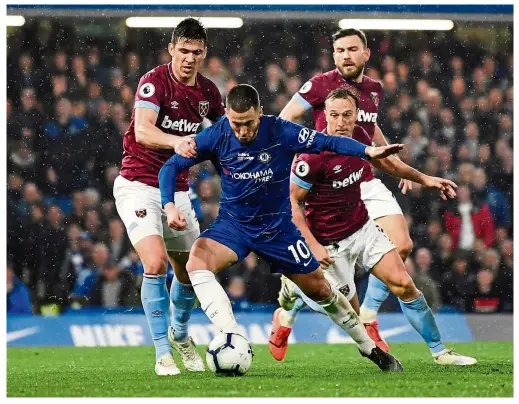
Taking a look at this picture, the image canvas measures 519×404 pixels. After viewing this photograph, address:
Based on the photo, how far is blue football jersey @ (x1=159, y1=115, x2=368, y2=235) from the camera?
636 cm

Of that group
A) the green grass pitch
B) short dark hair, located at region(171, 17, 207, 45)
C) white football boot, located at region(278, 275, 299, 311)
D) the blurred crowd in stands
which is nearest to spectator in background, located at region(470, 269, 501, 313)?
the blurred crowd in stands

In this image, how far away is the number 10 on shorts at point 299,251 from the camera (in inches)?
255

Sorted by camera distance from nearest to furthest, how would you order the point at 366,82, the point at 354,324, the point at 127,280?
1. the point at 354,324
2. the point at 366,82
3. the point at 127,280

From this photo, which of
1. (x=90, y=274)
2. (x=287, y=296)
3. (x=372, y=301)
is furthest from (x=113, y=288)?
(x=372, y=301)

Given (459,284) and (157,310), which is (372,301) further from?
(459,284)

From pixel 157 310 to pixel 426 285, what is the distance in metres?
5.85

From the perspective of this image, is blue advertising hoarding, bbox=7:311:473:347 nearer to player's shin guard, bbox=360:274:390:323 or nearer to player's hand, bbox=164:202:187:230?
player's shin guard, bbox=360:274:390:323

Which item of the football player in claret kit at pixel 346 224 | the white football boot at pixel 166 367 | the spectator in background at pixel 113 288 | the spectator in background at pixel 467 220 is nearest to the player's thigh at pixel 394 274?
the football player in claret kit at pixel 346 224

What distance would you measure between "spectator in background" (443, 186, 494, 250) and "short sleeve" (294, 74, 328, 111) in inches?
202

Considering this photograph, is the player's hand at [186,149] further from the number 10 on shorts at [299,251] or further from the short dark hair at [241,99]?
the number 10 on shorts at [299,251]

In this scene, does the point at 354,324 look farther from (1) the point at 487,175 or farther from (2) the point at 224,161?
(1) the point at 487,175

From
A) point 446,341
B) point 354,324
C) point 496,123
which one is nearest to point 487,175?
point 496,123

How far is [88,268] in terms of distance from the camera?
12156mm

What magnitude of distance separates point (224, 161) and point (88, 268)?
608 centimetres
